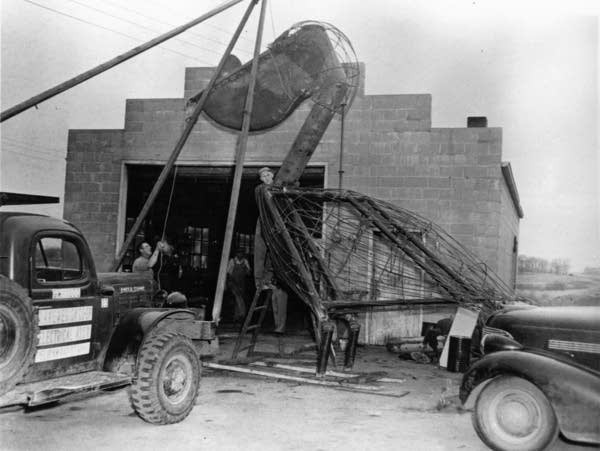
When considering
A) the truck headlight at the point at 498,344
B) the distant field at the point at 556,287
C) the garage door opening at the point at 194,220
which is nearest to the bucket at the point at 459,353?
the truck headlight at the point at 498,344

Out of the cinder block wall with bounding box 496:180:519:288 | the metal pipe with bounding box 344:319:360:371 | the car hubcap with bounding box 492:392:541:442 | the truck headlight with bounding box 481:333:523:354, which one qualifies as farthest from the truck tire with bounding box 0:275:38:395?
the cinder block wall with bounding box 496:180:519:288

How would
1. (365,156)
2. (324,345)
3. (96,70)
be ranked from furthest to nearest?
(365,156) → (324,345) → (96,70)

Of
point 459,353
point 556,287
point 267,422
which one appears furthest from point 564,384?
point 556,287

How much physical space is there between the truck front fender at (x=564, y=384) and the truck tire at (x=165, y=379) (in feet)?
9.06

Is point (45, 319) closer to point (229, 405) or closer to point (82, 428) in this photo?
point (82, 428)

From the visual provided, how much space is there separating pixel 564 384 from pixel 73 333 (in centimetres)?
411

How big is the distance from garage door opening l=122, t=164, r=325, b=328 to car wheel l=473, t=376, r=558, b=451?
7693 mm

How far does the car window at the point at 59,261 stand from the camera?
548 cm

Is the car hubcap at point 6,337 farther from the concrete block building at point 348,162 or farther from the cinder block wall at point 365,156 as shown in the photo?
the cinder block wall at point 365,156

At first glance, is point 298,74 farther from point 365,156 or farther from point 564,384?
point 564,384

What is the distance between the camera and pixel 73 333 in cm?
530

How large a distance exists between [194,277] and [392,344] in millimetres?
10864

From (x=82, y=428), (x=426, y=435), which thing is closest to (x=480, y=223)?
(x=426, y=435)

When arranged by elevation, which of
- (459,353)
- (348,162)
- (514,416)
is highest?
(348,162)
